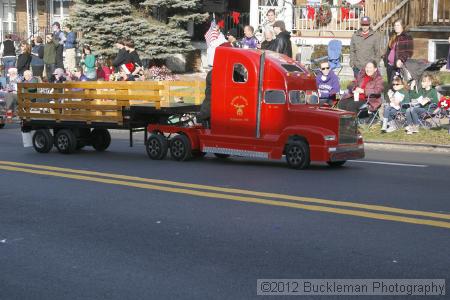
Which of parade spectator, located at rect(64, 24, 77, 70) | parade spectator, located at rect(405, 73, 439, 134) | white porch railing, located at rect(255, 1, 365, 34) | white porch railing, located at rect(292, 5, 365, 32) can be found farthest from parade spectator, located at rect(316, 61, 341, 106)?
parade spectator, located at rect(64, 24, 77, 70)

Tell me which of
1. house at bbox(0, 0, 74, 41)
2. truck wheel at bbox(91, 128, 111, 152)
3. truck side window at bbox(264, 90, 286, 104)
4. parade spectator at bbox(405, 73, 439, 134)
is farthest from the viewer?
house at bbox(0, 0, 74, 41)

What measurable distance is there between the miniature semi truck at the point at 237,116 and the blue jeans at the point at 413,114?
5.10 meters

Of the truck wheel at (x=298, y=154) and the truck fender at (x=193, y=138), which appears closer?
the truck wheel at (x=298, y=154)

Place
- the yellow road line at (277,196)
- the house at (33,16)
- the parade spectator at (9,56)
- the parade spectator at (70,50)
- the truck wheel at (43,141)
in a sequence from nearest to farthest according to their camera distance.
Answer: the yellow road line at (277,196)
the truck wheel at (43,141)
the parade spectator at (9,56)
the parade spectator at (70,50)
the house at (33,16)

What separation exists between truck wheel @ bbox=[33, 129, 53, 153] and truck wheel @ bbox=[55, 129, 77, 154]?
15cm

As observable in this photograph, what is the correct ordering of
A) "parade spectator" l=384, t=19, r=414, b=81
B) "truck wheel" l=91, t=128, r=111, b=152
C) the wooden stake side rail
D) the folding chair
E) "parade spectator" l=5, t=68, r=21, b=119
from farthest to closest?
1. "parade spectator" l=5, t=68, r=21, b=119
2. "parade spectator" l=384, t=19, r=414, b=81
3. the folding chair
4. "truck wheel" l=91, t=128, r=111, b=152
5. the wooden stake side rail

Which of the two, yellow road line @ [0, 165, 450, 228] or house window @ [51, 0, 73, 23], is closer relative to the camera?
yellow road line @ [0, 165, 450, 228]

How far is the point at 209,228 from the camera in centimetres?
849

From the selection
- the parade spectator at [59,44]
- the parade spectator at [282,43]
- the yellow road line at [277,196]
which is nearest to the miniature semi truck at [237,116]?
the yellow road line at [277,196]

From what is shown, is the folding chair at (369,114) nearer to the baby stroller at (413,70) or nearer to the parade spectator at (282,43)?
the baby stroller at (413,70)

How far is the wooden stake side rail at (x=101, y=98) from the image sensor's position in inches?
569

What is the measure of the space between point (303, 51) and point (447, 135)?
11.5 m

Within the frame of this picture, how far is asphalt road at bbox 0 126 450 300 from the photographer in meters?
6.77

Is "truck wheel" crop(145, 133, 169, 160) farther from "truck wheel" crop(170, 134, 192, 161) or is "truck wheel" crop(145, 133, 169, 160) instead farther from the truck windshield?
the truck windshield
